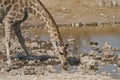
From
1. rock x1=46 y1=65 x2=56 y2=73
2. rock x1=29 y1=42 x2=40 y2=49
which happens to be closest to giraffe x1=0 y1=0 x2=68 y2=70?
rock x1=46 y1=65 x2=56 y2=73

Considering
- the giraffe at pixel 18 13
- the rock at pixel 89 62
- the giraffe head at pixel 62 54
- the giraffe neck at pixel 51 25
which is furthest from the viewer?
the giraffe at pixel 18 13

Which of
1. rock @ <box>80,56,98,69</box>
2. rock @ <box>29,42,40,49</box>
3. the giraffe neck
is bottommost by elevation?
rock @ <box>29,42,40,49</box>

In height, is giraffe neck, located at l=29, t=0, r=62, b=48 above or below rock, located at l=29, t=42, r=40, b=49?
above

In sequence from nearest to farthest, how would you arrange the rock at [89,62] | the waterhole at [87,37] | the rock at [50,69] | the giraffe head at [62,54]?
the rock at [50,69] → the giraffe head at [62,54] → the rock at [89,62] → the waterhole at [87,37]

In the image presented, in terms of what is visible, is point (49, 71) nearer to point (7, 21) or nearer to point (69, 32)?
point (7, 21)

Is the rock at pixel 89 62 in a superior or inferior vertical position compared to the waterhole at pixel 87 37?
superior

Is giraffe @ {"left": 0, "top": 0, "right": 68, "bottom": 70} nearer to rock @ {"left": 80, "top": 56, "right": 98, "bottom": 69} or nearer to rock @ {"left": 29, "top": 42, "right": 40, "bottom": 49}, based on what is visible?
rock @ {"left": 80, "top": 56, "right": 98, "bottom": 69}

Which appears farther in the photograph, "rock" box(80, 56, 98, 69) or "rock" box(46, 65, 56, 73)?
"rock" box(80, 56, 98, 69)

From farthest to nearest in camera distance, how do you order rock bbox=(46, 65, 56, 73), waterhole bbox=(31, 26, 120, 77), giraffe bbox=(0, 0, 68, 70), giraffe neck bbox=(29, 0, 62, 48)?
waterhole bbox=(31, 26, 120, 77)
giraffe bbox=(0, 0, 68, 70)
giraffe neck bbox=(29, 0, 62, 48)
rock bbox=(46, 65, 56, 73)

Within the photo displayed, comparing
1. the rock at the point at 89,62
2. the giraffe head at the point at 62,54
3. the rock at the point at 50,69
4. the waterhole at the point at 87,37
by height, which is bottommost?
the waterhole at the point at 87,37

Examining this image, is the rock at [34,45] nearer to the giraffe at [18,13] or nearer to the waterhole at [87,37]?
the waterhole at [87,37]

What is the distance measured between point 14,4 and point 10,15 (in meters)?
0.45

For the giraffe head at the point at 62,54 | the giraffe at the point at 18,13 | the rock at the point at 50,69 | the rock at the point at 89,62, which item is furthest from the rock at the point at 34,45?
the giraffe head at the point at 62,54

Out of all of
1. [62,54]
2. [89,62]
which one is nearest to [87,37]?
[89,62]
